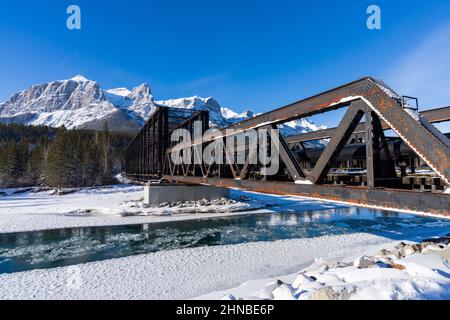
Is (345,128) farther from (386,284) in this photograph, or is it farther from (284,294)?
(284,294)

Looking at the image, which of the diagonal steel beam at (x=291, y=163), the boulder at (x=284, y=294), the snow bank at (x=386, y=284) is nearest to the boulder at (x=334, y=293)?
the snow bank at (x=386, y=284)

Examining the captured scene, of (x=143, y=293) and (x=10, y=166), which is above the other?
(x=10, y=166)

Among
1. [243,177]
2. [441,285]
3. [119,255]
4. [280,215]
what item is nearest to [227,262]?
[243,177]

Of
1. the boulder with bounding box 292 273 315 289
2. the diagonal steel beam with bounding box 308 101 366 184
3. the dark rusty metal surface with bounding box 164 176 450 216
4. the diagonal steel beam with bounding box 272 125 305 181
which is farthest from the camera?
the diagonal steel beam with bounding box 272 125 305 181

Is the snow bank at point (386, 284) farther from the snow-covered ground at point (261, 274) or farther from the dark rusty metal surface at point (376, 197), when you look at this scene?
the dark rusty metal surface at point (376, 197)

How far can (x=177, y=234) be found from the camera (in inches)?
616

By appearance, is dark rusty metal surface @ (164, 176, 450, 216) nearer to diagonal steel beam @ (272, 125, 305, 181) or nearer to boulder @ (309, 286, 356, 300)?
diagonal steel beam @ (272, 125, 305, 181)

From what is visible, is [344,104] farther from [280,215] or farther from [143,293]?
[280,215]

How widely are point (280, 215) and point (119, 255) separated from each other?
584 inches

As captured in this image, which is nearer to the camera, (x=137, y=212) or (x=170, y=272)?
(x=170, y=272)

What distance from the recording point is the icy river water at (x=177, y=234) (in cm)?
1164

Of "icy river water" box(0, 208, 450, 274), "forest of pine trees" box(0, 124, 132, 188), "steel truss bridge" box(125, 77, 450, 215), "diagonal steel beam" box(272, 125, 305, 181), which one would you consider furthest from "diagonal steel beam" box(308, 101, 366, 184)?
"forest of pine trees" box(0, 124, 132, 188)

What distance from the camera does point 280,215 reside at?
22.3 metres

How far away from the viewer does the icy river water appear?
11.6 meters
